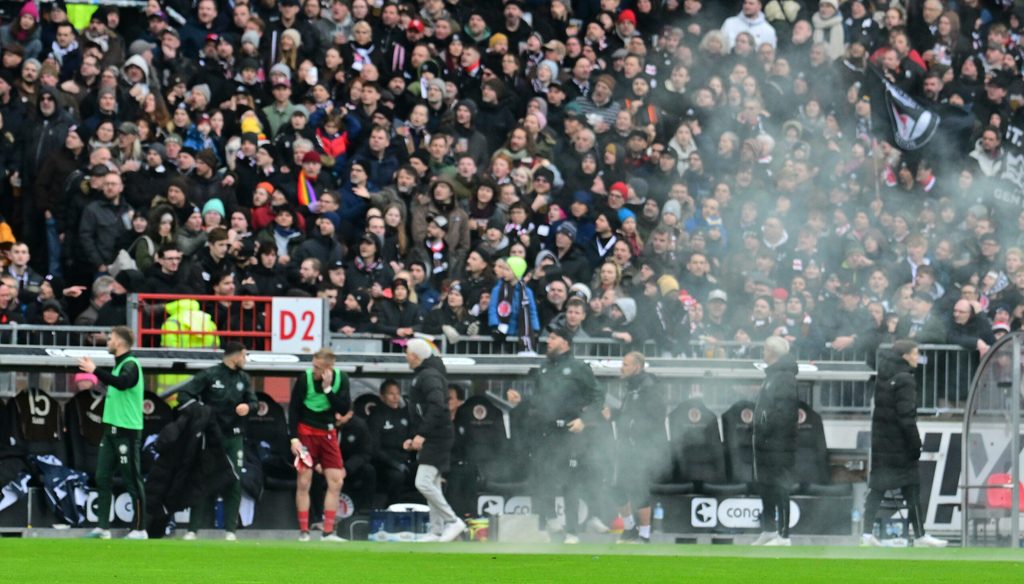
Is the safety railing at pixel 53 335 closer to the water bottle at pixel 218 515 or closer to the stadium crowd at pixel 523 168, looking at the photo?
the stadium crowd at pixel 523 168

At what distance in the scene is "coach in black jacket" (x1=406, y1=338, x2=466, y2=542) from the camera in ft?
62.4

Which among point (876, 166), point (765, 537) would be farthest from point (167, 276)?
point (876, 166)

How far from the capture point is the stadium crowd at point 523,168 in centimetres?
2112

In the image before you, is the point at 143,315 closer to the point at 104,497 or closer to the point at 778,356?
the point at 104,497

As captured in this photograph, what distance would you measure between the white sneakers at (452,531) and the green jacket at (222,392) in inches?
80.2

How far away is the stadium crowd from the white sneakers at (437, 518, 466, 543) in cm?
238

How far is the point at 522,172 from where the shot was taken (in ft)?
77.0

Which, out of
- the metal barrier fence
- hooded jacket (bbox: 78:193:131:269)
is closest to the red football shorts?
the metal barrier fence

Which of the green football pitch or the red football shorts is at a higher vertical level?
the red football shorts

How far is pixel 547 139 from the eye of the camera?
24234mm

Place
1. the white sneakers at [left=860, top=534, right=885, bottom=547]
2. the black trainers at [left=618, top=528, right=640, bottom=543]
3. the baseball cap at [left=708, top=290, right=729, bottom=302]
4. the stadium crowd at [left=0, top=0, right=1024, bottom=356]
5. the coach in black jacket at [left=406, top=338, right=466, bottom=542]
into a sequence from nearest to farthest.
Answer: the coach in black jacket at [left=406, top=338, right=466, bottom=542] < the white sneakers at [left=860, top=534, right=885, bottom=547] < the black trainers at [left=618, top=528, right=640, bottom=543] < the stadium crowd at [left=0, top=0, right=1024, bottom=356] < the baseball cap at [left=708, top=290, right=729, bottom=302]

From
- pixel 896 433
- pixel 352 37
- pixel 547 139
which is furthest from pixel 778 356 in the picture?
pixel 352 37

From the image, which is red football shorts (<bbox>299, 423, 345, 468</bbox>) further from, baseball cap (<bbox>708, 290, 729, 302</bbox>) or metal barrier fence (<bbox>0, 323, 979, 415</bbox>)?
baseball cap (<bbox>708, 290, 729, 302</bbox>)

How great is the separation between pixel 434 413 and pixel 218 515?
2.21 meters
